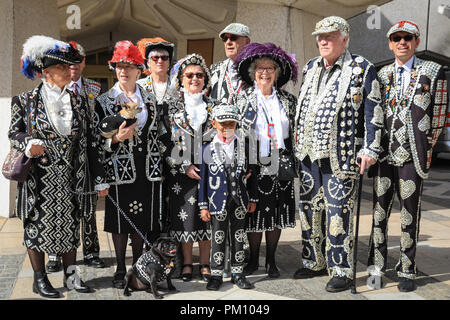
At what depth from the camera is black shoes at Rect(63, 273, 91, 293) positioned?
3.61 meters

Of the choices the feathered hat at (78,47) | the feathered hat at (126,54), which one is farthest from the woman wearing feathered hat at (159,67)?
the feathered hat at (78,47)

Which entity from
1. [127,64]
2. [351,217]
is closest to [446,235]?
[351,217]

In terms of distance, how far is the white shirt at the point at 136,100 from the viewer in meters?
Answer: 3.71

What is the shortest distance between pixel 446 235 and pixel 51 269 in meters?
4.40

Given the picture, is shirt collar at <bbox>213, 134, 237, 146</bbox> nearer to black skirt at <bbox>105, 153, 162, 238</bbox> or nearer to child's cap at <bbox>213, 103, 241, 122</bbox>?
child's cap at <bbox>213, 103, 241, 122</bbox>

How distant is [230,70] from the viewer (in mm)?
4418

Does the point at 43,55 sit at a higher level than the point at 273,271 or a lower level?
higher

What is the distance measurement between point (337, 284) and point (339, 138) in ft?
3.77

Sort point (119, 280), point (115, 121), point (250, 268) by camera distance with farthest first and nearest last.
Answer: point (250, 268), point (119, 280), point (115, 121)

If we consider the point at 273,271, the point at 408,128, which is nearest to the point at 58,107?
the point at 273,271

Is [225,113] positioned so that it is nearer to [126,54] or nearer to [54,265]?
[126,54]

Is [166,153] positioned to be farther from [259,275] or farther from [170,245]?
[259,275]

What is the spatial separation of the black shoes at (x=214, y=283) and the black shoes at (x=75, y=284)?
0.93m

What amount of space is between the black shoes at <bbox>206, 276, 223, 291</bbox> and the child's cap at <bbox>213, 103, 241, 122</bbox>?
125cm
